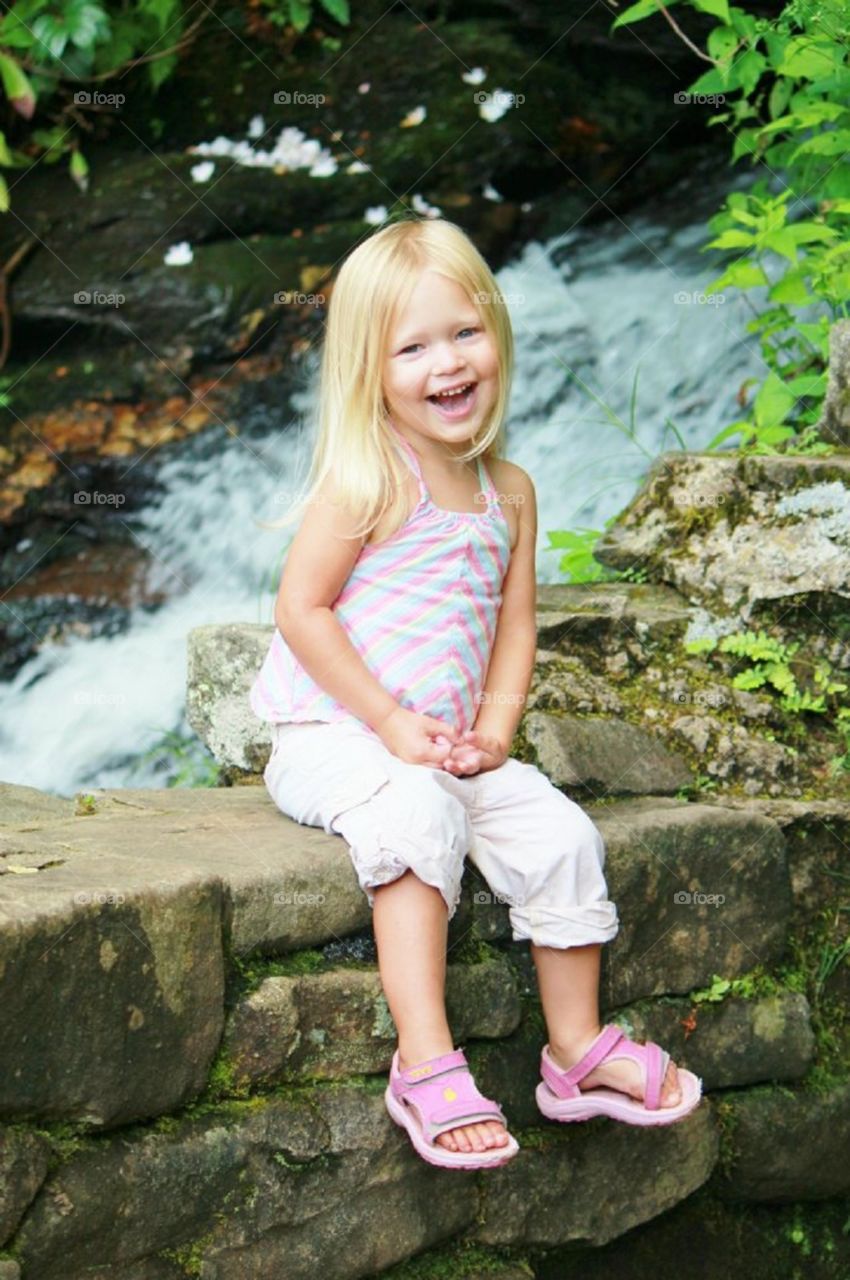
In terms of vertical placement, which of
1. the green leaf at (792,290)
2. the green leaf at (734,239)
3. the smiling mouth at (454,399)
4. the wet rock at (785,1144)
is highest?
the green leaf at (734,239)

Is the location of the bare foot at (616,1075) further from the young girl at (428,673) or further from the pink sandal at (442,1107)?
the pink sandal at (442,1107)

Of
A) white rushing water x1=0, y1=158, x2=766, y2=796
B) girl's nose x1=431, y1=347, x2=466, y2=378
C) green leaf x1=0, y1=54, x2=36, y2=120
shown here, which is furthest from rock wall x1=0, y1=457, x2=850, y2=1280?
green leaf x1=0, y1=54, x2=36, y2=120

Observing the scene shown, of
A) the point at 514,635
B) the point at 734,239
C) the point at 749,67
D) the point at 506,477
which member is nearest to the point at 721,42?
the point at 749,67

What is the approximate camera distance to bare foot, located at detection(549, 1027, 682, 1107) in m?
2.44

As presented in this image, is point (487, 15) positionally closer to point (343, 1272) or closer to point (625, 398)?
point (625, 398)

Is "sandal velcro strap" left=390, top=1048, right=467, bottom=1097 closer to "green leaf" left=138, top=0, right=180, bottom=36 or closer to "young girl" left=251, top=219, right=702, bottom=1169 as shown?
"young girl" left=251, top=219, right=702, bottom=1169

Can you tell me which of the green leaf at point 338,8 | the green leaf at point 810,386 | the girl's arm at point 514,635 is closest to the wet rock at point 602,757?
the girl's arm at point 514,635

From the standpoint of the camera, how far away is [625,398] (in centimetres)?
560

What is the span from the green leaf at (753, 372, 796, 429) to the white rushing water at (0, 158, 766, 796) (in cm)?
55

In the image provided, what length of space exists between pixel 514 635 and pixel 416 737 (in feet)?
1.19

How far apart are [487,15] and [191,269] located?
186 centimetres

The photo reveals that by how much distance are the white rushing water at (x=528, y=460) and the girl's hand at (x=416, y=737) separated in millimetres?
2069

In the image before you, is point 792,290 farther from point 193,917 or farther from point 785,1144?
point 193,917

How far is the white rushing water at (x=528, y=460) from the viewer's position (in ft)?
15.6
